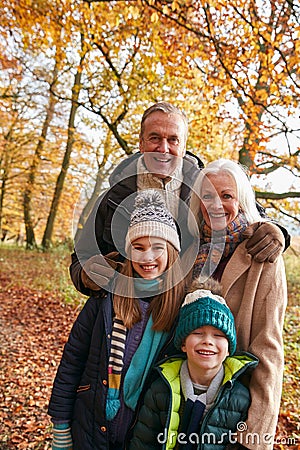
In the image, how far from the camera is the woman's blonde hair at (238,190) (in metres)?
2.02

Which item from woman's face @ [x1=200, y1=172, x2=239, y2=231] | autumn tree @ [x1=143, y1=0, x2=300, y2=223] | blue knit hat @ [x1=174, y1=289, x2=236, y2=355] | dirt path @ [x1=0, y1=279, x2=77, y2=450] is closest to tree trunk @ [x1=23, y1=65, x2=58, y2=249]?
dirt path @ [x1=0, y1=279, x2=77, y2=450]

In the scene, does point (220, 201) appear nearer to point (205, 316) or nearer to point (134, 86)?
point (205, 316)

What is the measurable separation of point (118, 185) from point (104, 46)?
736cm

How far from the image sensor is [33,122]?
15859 millimetres

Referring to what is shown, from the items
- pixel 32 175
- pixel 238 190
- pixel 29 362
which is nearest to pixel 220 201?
pixel 238 190

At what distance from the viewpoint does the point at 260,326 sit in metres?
1.85

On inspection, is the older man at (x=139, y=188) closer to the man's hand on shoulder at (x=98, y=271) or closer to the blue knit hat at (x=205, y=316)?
the man's hand on shoulder at (x=98, y=271)

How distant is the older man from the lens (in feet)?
6.88

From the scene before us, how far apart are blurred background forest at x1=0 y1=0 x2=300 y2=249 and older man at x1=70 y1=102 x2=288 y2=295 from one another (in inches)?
5.2

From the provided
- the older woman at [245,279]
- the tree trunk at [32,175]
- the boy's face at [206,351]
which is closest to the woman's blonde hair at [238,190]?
the older woman at [245,279]

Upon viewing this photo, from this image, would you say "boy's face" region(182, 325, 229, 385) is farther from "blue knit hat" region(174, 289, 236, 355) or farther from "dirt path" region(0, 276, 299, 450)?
"dirt path" region(0, 276, 299, 450)

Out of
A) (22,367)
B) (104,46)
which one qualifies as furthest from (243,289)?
(104,46)

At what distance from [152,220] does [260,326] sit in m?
0.72

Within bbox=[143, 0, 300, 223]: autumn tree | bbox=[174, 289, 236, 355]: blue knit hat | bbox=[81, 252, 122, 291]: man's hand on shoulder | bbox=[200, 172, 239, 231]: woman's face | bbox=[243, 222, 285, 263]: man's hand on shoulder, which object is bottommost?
bbox=[174, 289, 236, 355]: blue knit hat
